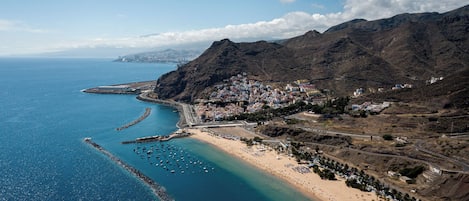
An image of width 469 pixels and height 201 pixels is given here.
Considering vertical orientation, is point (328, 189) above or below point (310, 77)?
below

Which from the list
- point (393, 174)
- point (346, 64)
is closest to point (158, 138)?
point (393, 174)

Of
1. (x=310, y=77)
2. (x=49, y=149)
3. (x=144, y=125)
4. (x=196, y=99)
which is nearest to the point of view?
(x=49, y=149)

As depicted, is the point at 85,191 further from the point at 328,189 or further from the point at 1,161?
the point at 328,189

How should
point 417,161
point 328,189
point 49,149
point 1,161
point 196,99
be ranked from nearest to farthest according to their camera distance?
point 328,189 → point 417,161 → point 1,161 → point 49,149 → point 196,99

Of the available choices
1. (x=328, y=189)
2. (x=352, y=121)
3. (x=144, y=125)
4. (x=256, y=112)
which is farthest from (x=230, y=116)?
(x=328, y=189)

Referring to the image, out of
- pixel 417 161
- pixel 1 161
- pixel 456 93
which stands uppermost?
pixel 456 93

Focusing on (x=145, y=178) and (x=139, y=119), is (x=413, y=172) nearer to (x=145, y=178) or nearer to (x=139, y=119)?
(x=145, y=178)

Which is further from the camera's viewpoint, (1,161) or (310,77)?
(310,77)
